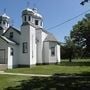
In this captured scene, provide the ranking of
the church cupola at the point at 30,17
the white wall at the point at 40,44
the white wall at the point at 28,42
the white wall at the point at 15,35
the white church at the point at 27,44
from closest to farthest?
the white church at the point at 27,44
the white wall at the point at 28,42
the white wall at the point at 15,35
the church cupola at the point at 30,17
the white wall at the point at 40,44

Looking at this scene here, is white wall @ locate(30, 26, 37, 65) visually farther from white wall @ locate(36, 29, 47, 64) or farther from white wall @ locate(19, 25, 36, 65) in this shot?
white wall @ locate(36, 29, 47, 64)

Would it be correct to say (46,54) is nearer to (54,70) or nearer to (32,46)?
(32,46)

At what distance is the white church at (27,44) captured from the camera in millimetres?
34781

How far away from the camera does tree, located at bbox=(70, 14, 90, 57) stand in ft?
191

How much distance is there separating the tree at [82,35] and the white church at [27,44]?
1685cm

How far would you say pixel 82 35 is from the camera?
60.7 metres

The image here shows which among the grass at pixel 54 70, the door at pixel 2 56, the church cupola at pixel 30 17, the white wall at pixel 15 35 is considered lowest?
the grass at pixel 54 70

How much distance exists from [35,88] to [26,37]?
20.7 metres

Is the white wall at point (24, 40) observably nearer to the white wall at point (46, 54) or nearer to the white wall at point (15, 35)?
the white wall at point (15, 35)

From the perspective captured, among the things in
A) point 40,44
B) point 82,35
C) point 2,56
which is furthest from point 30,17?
point 82,35

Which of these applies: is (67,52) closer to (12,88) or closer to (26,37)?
(26,37)

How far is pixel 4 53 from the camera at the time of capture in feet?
113

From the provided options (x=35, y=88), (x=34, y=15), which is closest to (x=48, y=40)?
(x=34, y=15)

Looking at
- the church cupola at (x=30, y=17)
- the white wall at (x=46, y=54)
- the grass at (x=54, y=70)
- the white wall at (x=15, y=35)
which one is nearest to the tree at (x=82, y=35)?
the church cupola at (x=30, y=17)
